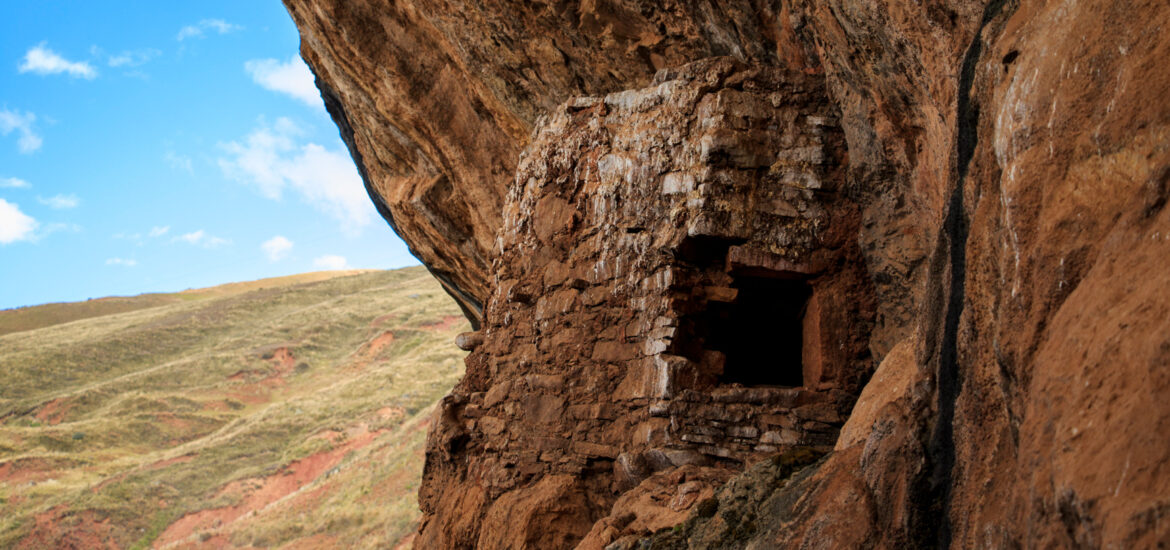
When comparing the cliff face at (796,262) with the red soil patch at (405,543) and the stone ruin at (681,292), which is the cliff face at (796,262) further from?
the red soil patch at (405,543)

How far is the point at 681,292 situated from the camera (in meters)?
6.02

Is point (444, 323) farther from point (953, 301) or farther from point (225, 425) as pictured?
point (953, 301)

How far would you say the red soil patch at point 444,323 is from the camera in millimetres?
34188

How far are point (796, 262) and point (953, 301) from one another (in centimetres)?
275

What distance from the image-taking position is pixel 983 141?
3.09 metres

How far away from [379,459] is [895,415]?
60.1 feet

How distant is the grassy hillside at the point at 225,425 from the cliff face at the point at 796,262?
10.4 meters

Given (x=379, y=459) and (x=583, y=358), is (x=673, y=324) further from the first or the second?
(x=379, y=459)

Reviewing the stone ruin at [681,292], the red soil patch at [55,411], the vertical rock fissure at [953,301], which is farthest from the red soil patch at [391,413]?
the vertical rock fissure at [953,301]

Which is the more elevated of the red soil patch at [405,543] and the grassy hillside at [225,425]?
the grassy hillside at [225,425]

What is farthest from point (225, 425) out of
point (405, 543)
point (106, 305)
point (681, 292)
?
point (106, 305)

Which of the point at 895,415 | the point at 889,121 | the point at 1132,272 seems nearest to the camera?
the point at 1132,272

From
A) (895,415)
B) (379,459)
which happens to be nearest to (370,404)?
(379,459)

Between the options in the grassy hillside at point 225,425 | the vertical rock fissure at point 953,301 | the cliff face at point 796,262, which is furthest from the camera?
the grassy hillside at point 225,425
